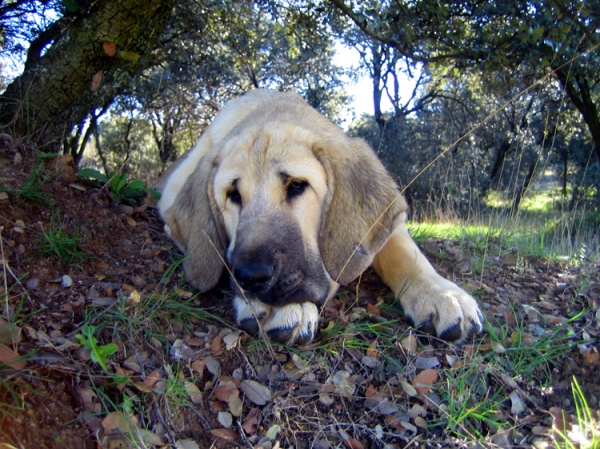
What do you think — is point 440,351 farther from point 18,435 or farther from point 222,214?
point 18,435

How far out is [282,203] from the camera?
2629 millimetres

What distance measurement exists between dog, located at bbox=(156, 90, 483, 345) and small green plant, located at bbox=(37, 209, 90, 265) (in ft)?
1.93

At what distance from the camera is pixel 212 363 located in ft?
7.36

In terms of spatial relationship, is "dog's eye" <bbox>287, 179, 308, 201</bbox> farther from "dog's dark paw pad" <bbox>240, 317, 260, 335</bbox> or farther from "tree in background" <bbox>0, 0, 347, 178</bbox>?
"tree in background" <bbox>0, 0, 347, 178</bbox>

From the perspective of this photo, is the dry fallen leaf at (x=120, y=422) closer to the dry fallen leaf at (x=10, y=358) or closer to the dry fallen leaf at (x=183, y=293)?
the dry fallen leaf at (x=10, y=358)

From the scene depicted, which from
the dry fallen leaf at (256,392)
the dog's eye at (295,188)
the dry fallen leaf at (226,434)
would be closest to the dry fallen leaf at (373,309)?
the dog's eye at (295,188)

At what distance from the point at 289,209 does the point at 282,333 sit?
664mm

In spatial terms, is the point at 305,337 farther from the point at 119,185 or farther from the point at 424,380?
the point at 119,185

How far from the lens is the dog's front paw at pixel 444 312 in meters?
2.58

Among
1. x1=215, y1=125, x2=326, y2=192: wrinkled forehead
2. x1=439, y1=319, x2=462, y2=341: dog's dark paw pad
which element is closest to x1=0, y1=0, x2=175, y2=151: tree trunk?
x1=215, y1=125, x2=326, y2=192: wrinkled forehead

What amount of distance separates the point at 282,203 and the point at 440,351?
1.14 meters

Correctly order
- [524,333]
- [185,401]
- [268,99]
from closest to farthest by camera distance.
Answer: [185,401] < [524,333] < [268,99]

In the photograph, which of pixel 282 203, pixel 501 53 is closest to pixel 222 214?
pixel 282 203

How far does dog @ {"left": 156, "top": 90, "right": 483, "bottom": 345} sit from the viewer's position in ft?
7.89
